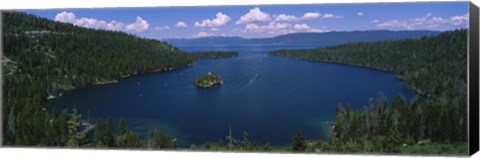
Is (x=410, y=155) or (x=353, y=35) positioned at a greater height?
(x=353, y=35)

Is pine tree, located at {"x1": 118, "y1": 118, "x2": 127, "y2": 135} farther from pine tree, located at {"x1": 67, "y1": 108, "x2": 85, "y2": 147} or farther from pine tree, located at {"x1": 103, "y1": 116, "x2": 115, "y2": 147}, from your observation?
pine tree, located at {"x1": 67, "y1": 108, "x2": 85, "y2": 147}

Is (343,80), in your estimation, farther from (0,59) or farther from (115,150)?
(0,59)

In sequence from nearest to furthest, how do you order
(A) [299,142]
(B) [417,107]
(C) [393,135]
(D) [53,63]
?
(C) [393,135] < (B) [417,107] < (A) [299,142] < (D) [53,63]

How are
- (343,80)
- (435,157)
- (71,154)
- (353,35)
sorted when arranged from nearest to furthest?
(435,157) → (71,154) → (353,35) → (343,80)

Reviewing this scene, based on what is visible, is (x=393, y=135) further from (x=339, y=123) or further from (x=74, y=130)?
(x=74, y=130)

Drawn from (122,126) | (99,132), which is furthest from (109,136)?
(122,126)

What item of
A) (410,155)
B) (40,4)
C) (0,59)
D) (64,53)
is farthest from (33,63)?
(410,155)
